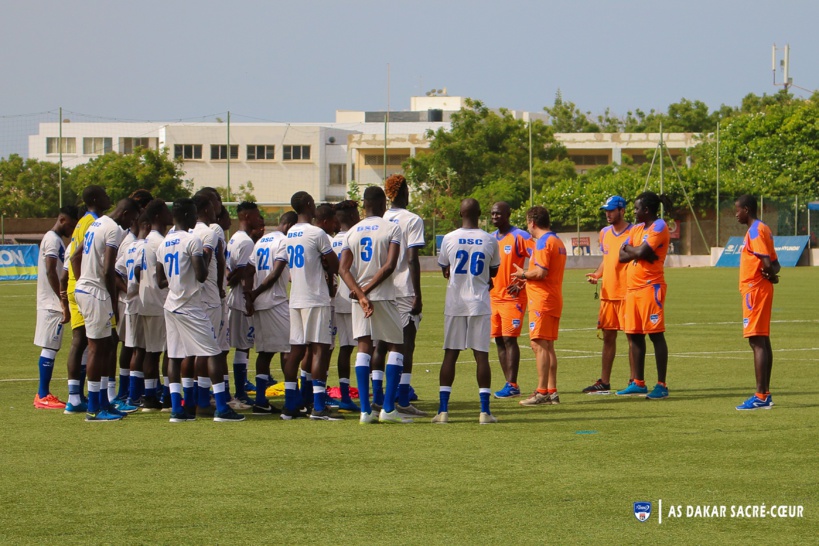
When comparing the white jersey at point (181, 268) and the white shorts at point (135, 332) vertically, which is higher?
the white jersey at point (181, 268)

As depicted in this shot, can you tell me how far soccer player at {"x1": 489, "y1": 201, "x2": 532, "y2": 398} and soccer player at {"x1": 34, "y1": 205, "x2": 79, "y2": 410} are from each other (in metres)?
4.74

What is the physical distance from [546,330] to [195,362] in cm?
393

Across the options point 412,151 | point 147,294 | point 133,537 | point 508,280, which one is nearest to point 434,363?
point 508,280

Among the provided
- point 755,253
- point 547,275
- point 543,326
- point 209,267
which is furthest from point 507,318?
point 209,267

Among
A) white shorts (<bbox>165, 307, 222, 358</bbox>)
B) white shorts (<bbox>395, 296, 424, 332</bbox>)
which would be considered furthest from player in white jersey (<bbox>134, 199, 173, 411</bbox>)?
white shorts (<bbox>395, 296, 424, 332</bbox>)

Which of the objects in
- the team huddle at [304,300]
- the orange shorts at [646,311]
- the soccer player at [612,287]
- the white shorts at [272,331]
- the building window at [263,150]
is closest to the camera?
the team huddle at [304,300]

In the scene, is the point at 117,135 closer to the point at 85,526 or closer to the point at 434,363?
the point at 434,363

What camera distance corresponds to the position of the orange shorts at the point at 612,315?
13.3 meters

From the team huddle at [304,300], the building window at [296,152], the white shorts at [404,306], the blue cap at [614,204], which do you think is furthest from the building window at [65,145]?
the white shorts at [404,306]

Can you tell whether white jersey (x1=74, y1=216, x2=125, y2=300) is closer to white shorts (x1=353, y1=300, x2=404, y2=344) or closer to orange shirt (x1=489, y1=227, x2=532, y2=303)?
Answer: white shorts (x1=353, y1=300, x2=404, y2=344)

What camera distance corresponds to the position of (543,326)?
12.5 metres

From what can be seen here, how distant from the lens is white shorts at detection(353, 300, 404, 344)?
10.7 metres

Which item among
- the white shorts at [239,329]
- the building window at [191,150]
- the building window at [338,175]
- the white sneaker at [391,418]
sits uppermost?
the building window at [191,150]

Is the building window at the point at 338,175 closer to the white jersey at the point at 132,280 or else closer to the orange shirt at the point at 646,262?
the orange shirt at the point at 646,262
